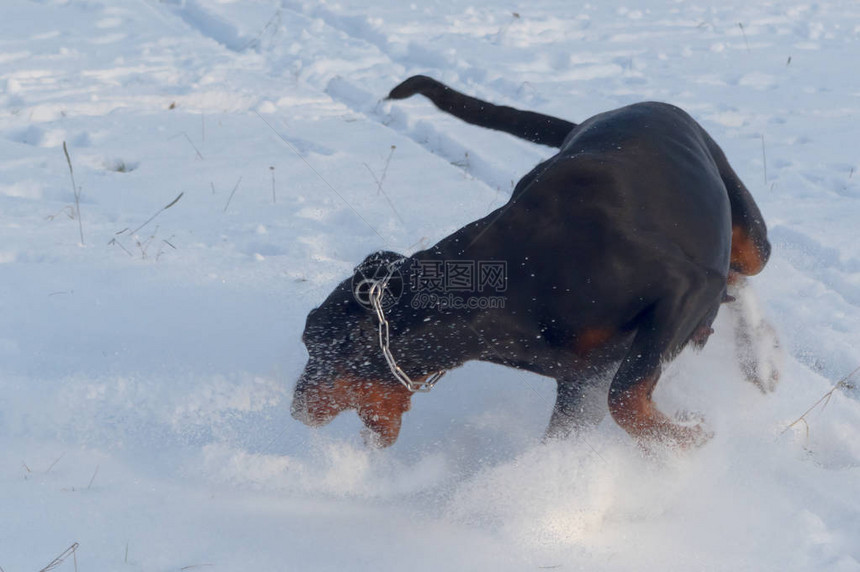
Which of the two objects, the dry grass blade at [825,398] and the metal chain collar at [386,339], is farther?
the dry grass blade at [825,398]

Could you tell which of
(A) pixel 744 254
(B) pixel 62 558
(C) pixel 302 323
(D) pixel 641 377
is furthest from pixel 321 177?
(B) pixel 62 558

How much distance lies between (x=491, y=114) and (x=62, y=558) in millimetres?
2050

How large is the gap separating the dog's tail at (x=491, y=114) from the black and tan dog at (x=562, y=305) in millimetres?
720

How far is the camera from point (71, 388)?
2623mm

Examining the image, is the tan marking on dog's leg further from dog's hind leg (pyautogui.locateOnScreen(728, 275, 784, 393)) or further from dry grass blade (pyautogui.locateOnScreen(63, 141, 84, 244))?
dry grass blade (pyautogui.locateOnScreen(63, 141, 84, 244))

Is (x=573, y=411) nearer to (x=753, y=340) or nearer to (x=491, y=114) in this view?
(x=753, y=340)

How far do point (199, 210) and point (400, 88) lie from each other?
1.44m

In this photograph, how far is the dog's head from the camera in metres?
2.14

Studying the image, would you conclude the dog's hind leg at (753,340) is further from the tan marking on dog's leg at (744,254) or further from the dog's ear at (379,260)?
the dog's ear at (379,260)

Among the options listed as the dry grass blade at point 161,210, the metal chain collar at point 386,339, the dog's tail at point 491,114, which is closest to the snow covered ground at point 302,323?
the dry grass blade at point 161,210

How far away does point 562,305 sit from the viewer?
2090mm

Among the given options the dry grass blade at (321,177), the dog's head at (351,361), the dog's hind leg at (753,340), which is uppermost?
the dog's head at (351,361)

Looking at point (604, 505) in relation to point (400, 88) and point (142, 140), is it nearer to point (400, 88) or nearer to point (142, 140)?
point (400, 88)

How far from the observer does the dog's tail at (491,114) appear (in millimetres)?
3086
